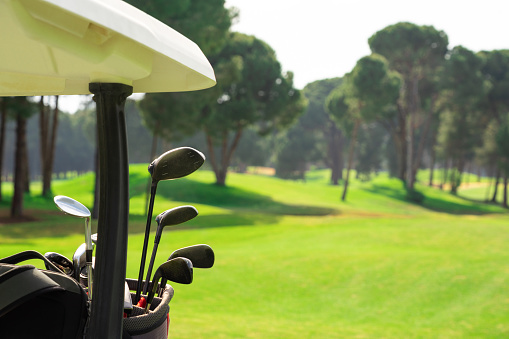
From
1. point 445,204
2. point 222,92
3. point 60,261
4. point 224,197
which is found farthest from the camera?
point 445,204

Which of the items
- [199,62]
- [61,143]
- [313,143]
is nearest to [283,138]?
[313,143]

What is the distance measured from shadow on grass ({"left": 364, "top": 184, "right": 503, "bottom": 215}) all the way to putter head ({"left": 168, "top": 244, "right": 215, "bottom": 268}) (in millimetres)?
36947

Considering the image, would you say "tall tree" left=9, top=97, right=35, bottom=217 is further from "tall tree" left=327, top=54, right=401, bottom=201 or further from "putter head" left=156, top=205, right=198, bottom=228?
"tall tree" left=327, top=54, right=401, bottom=201

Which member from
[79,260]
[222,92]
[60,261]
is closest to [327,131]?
[222,92]

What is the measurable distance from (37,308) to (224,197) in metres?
30.7

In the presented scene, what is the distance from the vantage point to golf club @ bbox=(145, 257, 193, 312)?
66.8 inches

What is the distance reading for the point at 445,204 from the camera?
40469 millimetres

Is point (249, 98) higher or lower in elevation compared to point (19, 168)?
higher

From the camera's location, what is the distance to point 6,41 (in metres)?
1.41

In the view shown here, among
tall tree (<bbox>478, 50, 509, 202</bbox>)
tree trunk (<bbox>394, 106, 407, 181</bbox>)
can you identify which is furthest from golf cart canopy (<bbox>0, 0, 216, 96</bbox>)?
tall tree (<bbox>478, 50, 509, 202</bbox>)

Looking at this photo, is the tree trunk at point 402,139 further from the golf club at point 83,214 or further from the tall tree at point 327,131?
the golf club at point 83,214

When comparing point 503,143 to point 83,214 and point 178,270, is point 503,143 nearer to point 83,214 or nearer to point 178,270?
point 178,270

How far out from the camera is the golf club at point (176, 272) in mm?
1697

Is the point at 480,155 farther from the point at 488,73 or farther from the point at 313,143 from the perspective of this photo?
the point at 313,143
